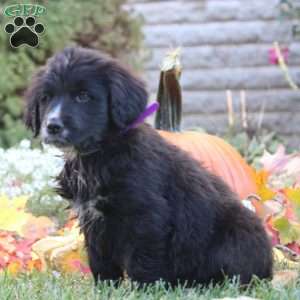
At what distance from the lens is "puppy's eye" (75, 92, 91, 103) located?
145 inches

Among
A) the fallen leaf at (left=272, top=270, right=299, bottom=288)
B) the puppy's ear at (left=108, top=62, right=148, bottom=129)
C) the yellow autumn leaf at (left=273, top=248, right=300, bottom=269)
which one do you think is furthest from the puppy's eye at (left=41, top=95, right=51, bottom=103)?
the yellow autumn leaf at (left=273, top=248, right=300, bottom=269)

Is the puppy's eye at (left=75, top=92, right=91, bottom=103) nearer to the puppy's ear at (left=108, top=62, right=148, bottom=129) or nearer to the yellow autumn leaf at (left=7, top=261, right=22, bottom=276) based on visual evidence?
the puppy's ear at (left=108, top=62, right=148, bottom=129)

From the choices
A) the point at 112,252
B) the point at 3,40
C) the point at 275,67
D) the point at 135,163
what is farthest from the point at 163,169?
the point at 275,67

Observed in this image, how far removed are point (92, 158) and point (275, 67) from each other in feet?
25.6

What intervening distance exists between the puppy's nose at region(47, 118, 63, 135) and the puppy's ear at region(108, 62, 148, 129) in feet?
0.87

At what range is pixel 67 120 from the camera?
3.58 meters

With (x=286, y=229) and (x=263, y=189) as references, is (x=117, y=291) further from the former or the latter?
(x=263, y=189)

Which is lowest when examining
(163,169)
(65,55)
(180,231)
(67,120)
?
(180,231)

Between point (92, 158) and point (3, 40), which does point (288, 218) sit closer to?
point (92, 158)

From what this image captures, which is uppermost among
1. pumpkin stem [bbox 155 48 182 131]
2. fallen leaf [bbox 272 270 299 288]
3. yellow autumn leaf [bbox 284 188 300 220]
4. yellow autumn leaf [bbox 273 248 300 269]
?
pumpkin stem [bbox 155 48 182 131]

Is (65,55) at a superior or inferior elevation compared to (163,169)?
superior

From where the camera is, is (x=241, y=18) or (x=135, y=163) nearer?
(x=135, y=163)

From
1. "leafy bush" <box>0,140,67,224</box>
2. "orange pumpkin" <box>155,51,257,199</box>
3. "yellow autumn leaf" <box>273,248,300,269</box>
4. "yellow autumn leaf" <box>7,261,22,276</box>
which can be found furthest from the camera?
"leafy bush" <box>0,140,67,224</box>

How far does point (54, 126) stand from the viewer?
140 inches
